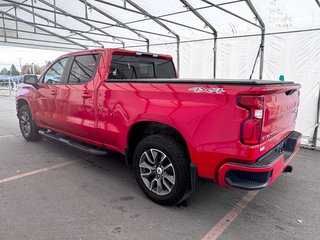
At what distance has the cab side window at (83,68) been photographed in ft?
12.4

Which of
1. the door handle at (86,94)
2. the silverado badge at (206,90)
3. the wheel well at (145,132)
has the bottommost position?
the wheel well at (145,132)

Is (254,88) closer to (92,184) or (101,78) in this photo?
(101,78)

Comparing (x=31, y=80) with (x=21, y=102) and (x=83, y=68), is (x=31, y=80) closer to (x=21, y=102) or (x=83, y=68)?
(x=21, y=102)

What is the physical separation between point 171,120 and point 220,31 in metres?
6.35

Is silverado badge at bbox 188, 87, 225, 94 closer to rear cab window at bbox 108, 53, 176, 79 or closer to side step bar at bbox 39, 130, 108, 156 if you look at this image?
rear cab window at bbox 108, 53, 176, 79

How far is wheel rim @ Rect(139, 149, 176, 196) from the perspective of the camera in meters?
2.90

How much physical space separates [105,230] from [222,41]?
7.11 meters

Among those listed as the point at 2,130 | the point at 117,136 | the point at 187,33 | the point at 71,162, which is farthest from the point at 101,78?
the point at 187,33

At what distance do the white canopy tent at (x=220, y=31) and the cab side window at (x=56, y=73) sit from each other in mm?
3188

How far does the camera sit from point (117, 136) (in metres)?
3.41

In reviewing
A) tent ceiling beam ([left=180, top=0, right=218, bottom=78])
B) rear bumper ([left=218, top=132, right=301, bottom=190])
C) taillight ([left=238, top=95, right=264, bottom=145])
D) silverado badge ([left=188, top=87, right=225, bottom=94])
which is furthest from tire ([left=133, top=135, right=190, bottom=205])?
tent ceiling beam ([left=180, top=0, right=218, bottom=78])

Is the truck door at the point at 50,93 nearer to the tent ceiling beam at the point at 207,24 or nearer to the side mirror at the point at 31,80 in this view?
the side mirror at the point at 31,80

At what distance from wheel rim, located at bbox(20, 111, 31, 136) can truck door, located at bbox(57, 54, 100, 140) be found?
5.51 ft

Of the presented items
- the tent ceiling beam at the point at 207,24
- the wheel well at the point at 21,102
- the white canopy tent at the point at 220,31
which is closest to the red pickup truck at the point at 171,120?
the wheel well at the point at 21,102
